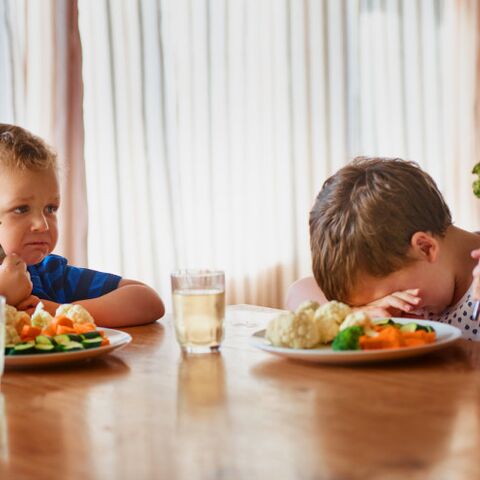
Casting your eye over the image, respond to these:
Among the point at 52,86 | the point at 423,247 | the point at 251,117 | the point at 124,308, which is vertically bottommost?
the point at 124,308

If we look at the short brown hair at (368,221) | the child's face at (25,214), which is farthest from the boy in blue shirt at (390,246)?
the child's face at (25,214)

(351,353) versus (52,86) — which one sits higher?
(52,86)

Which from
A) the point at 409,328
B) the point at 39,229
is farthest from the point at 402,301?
the point at 39,229

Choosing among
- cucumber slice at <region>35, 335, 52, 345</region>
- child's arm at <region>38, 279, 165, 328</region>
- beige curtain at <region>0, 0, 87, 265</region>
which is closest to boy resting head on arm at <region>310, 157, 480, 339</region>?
child's arm at <region>38, 279, 165, 328</region>

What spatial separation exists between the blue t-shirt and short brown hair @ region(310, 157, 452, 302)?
0.51 m

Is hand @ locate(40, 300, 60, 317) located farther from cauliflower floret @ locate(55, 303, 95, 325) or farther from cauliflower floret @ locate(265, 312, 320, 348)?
cauliflower floret @ locate(265, 312, 320, 348)

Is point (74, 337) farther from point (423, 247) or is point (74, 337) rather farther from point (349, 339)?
point (423, 247)

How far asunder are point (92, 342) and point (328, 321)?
0.31 metres

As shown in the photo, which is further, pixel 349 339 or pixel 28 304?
pixel 28 304

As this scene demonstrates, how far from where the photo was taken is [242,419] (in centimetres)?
79

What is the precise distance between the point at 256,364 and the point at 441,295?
0.59 metres

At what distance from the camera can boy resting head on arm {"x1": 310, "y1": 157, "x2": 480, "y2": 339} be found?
59.3 inches

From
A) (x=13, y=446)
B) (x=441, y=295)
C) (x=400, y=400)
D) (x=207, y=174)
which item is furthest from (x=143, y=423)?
(x=207, y=174)

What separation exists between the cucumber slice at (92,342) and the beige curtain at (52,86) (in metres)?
2.27
